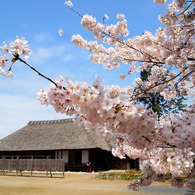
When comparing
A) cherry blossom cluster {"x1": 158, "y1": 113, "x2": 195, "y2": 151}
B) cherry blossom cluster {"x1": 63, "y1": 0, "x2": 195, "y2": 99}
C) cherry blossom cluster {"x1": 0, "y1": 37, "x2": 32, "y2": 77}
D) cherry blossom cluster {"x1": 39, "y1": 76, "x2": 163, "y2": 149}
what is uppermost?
cherry blossom cluster {"x1": 63, "y1": 0, "x2": 195, "y2": 99}

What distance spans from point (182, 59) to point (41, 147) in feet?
57.5

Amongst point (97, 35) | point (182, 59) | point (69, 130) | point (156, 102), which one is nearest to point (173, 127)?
point (182, 59)

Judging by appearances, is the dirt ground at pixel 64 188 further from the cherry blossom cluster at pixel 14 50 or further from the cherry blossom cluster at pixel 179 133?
the cherry blossom cluster at pixel 14 50

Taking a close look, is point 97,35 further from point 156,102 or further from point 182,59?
point 156,102

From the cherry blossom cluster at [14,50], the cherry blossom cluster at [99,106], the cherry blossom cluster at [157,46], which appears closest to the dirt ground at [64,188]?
the cherry blossom cluster at [157,46]

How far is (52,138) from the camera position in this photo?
21.8 meters

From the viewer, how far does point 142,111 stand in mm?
2377

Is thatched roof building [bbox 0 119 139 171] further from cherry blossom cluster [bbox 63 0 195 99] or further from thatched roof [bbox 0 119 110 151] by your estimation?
cherry blossom cluster [bbox 63 0 195 99]

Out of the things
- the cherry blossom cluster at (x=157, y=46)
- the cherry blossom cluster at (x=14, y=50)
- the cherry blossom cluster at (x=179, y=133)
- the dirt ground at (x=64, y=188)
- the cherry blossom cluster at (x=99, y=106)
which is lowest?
the dirt ground at (x=64, y=188)

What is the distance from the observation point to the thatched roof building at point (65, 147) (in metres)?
19.4

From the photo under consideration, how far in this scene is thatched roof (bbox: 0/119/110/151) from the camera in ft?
→ 64.6

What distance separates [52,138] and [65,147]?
2.97 m

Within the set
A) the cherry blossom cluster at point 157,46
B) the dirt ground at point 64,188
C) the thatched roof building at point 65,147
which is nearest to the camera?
the cherry blossom cluster at point 157,46

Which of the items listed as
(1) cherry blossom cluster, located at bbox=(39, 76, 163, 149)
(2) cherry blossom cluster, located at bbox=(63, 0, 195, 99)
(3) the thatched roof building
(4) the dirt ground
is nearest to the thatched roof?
(3) the thatched roof building
